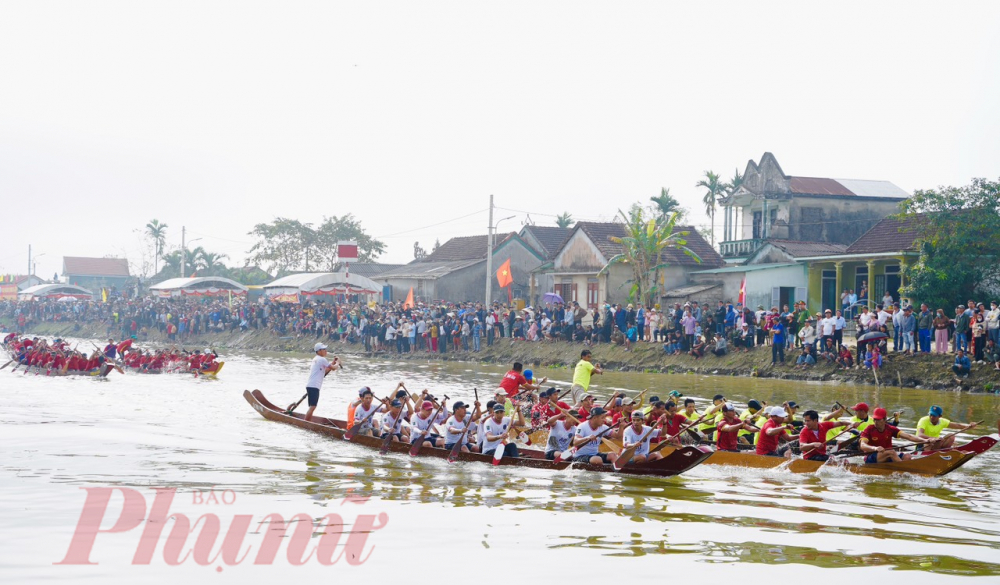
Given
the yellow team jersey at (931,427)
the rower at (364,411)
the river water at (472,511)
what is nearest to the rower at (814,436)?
the river water at (472,511)

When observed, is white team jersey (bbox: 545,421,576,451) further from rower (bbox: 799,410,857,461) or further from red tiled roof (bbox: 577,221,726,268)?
red tiled roof (bbox: 577,221,726,268)

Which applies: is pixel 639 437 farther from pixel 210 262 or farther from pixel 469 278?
pixel 210 262

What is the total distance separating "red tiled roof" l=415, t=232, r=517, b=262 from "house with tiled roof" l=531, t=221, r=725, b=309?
296 inches

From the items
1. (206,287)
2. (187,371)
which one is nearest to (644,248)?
(187,371)

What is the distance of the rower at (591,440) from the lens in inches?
530

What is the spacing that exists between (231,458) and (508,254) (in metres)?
35.1

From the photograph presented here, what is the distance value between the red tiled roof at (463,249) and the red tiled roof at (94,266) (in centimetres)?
5236

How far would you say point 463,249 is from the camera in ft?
179

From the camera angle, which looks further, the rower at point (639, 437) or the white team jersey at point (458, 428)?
the white team jersey at point (458, 428)

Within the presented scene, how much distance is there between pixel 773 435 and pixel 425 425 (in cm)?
532

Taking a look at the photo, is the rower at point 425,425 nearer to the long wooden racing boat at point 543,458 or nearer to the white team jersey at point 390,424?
the long wooden racing boat at point 543,458

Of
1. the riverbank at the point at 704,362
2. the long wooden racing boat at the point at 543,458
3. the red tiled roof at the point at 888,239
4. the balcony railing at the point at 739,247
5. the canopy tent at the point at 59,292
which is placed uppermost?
the balcony railing at the point at 739,247

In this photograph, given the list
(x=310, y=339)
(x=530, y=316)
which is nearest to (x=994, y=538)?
(x=530, y=316)

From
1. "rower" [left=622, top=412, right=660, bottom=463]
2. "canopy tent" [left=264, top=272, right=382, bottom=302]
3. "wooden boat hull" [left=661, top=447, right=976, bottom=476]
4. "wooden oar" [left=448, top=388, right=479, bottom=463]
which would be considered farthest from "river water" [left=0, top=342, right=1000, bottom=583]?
"canopy tent" [left=264, top=272, right=382, bottom=302]
